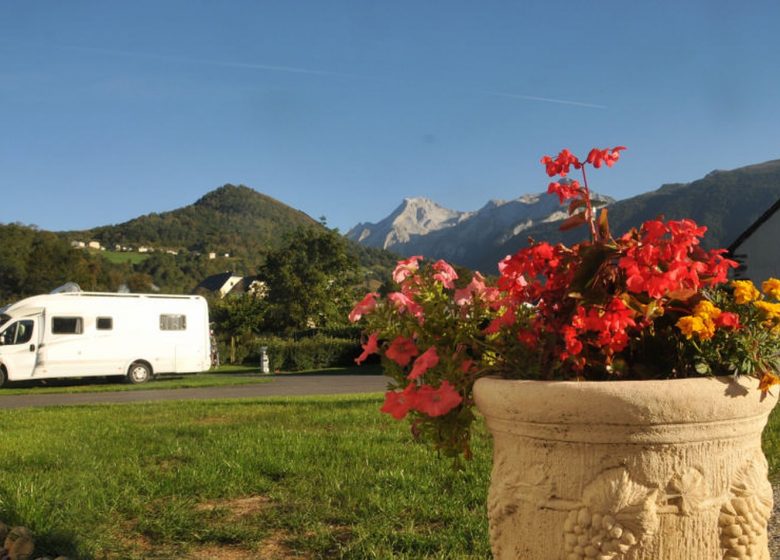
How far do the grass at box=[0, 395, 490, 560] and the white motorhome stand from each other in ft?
42.3

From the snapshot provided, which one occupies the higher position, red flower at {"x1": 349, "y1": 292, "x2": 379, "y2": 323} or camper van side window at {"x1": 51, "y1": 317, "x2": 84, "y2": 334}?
camper van side window at {"x1": 51, "y1": 317, "x2": 84, "y2": 334}

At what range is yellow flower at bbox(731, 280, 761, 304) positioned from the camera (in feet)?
6.46

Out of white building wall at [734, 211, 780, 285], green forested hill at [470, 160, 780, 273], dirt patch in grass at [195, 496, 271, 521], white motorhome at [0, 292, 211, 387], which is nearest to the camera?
dirt patch in grass at [195, 496, 271, 521]

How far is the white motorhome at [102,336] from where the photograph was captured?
1797 centimetres

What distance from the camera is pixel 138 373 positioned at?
19.3 m

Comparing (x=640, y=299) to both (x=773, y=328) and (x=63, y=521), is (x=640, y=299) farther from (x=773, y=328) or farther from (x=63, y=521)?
(x=63, y=521)

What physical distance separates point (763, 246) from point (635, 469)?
84.2ft

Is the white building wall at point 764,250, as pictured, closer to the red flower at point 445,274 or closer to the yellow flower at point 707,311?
the red flower at point 445,274

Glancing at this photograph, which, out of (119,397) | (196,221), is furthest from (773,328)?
(196,221)

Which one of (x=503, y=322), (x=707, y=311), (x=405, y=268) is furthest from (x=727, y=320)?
(x=405, y=268)

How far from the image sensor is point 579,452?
1769 millimetres

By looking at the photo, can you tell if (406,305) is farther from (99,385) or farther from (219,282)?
(219,282)

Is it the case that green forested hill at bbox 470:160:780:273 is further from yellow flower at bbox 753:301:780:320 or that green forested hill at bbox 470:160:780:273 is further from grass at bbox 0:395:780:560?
yellow flower at bbox 753:301:780:320

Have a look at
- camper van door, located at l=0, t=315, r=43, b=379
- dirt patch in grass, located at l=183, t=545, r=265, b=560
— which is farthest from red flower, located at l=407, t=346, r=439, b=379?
camper van door, located at l=0, t=315, r=43, b=379
